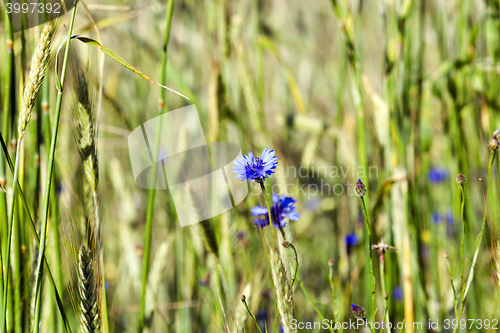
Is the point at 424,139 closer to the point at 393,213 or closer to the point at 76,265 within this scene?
the point at 393,213

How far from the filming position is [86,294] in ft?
1.44

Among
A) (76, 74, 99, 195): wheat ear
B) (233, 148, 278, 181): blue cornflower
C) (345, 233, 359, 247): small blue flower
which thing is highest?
(76, 74, 99, 195): wheat ear

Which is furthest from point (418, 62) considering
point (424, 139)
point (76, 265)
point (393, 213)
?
point (76, 265)

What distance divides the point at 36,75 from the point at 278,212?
37 centimetres

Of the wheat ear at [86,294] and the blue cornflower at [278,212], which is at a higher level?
the blue cornflower at [278,212]

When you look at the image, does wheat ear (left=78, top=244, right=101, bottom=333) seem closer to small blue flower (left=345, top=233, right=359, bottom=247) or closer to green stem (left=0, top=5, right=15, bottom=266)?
green stem (left=0, top=5, right=15, bottom=266)

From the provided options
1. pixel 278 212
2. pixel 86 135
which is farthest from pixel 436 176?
pixel 86 135

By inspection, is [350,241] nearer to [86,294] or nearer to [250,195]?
[250,195]

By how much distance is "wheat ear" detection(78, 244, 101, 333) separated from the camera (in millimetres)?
435

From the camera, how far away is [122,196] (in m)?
1.00

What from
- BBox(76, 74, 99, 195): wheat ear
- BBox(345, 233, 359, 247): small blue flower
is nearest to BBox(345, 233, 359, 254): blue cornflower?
BBox(345, 233, 359, 247): small blue flower

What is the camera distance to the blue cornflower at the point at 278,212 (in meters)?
0.50

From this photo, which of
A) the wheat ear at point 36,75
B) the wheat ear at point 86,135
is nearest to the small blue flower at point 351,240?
the wheat ear at point 86,135

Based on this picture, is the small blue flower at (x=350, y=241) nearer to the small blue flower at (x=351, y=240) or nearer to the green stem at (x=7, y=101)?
the small blue flower at (x=351, y=240)
